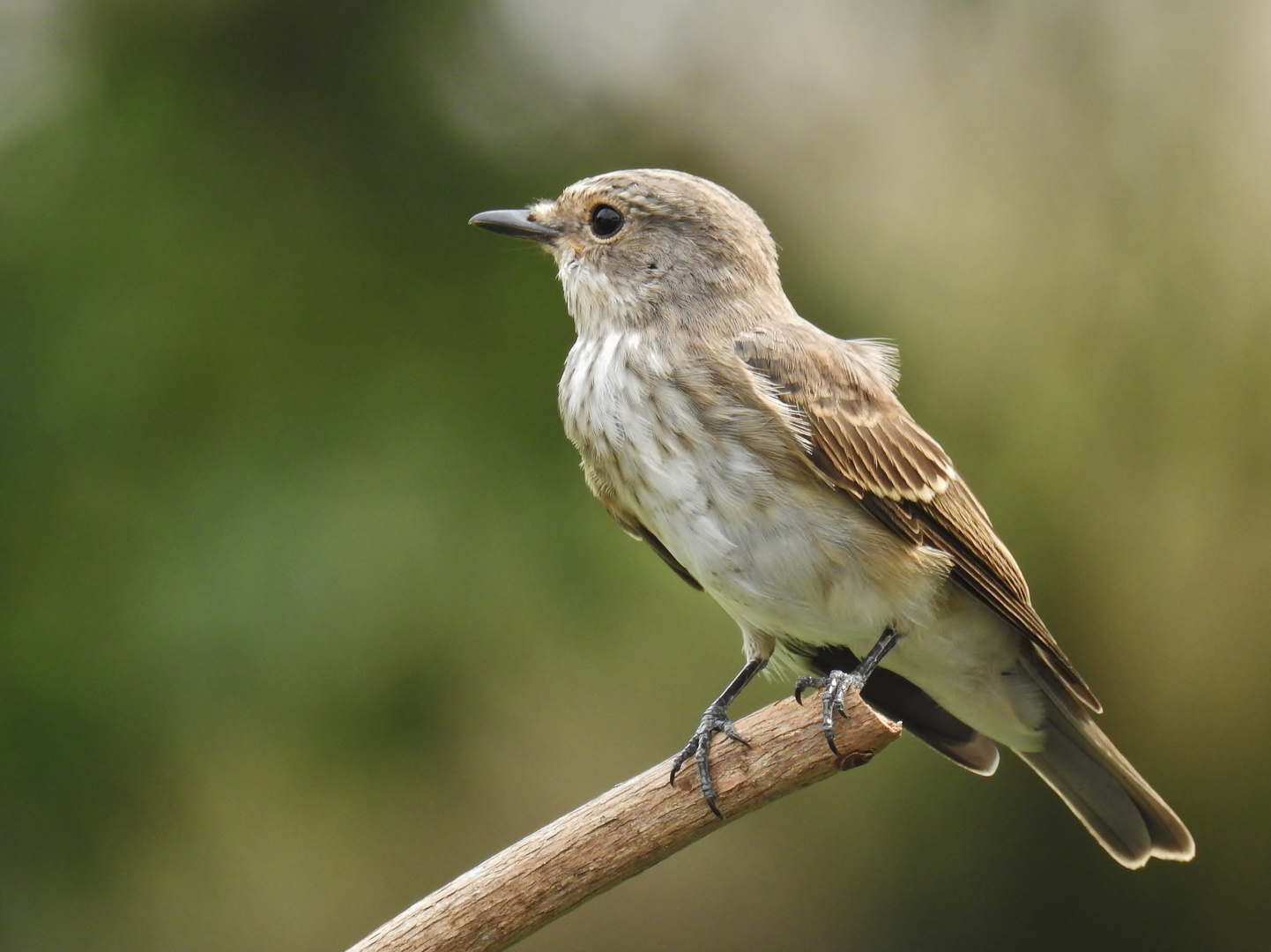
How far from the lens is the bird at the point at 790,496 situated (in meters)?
3.25

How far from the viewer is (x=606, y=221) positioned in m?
3.75

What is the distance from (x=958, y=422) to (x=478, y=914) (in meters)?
2.94

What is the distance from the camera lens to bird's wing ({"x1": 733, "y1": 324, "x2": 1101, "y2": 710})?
10.9 feet

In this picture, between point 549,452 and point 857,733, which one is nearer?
point 857,733

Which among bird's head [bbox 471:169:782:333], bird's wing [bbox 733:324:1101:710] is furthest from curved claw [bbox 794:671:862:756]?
bird's head [bbox 471:169:782:333]

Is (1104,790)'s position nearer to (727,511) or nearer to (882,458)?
(882,458)

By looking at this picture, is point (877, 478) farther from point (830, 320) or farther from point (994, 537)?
point (830, 320)

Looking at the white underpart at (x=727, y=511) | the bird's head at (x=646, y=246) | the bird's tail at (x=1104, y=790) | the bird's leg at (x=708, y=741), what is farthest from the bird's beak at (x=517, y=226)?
the bird's tail at (x=1104, y=790)

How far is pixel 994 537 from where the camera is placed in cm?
373

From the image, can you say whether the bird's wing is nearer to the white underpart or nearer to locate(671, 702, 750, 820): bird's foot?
the white underpart

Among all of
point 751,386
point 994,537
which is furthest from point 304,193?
point 994,537

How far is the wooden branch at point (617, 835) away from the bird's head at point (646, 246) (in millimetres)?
1161

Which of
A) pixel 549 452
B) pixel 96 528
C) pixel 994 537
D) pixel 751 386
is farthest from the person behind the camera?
pixel 549 452

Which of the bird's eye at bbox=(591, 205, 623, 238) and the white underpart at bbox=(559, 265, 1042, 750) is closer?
the white underpart at bbox=(559, 265, 1042, 750)
